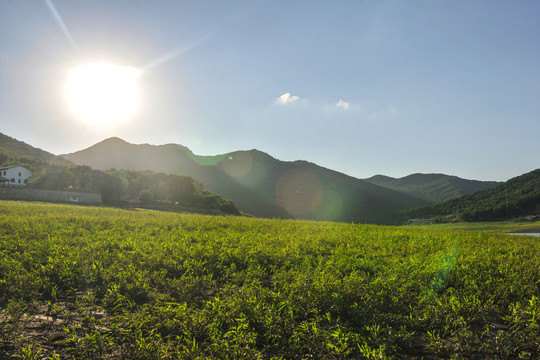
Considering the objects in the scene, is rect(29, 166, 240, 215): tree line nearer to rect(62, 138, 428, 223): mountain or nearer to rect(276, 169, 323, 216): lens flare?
rect(62, 138, 428, 223): mountain

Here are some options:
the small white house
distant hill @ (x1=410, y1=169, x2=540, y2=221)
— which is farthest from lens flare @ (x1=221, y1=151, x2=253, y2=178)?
the small white house

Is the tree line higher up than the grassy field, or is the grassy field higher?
the tree line

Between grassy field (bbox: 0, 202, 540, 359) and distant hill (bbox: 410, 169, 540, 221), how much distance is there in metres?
103

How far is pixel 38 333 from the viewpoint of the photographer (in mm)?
4316

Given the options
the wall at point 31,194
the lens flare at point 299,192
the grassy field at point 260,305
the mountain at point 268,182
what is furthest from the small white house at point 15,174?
the lens flare at point 299,192

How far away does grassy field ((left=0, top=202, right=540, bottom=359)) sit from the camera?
3.83 metres

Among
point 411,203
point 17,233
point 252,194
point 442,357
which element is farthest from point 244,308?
point 411,203

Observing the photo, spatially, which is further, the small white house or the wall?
the small white house

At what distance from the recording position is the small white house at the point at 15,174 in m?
70.2

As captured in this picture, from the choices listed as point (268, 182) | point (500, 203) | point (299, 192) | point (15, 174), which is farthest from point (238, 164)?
point (500, 203)

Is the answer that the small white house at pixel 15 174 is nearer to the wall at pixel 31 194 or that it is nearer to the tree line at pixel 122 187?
the tree line at pixel 122 187

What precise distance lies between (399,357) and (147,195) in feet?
234

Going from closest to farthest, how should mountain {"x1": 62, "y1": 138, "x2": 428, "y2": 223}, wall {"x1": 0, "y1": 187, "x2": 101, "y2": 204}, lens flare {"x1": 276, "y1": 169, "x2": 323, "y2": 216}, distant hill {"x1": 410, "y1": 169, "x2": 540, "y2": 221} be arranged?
wall {"x1": 0, "y1": 187, "x2": 101, "y2": 204} → distant hill {"x1": 410, "y1": 169, "x2": 540, "y2": 221} → mountain {"x1": 62, "y1": 138, "x2": 428, "y2": 223} → lens flare {"x1": 276, "y1": 169, "x2": 323, "y2": 216}

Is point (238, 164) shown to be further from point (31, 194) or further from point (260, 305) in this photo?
point (260, 305)
